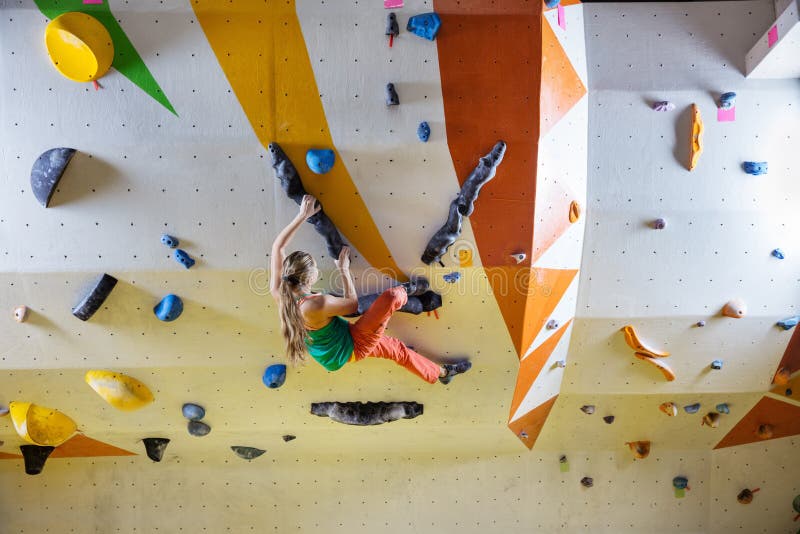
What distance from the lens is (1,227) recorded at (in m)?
2.83

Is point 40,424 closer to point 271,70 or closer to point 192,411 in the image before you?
point 192,411

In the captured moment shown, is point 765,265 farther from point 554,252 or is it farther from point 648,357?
point 554,252

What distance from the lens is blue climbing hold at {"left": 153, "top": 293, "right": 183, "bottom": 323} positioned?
2.91 metres

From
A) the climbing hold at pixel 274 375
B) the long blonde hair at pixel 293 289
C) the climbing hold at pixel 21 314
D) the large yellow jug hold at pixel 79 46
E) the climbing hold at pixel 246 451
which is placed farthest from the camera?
the climbing hold at pixel 246 451

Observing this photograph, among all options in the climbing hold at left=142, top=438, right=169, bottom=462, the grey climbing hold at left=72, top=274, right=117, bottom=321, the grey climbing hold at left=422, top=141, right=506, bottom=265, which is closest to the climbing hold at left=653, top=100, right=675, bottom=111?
the grey climbing hold at left=422, top=141, right=506, bottom=265

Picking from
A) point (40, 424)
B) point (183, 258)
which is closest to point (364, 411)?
point (183, 258)

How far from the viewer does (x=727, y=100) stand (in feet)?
9.71

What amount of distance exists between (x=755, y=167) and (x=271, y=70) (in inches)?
103

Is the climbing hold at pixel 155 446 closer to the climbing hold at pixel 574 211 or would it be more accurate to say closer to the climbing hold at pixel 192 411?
the climbing hold at pixel 192 411

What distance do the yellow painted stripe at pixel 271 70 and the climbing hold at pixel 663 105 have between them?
66.7 inches

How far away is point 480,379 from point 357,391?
737 mm

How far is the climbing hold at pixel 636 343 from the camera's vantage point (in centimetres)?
321

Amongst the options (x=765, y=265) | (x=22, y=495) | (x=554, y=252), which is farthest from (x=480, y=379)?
(x=22, y=495)

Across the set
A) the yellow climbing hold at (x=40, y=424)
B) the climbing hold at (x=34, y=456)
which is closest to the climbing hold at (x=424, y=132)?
the yellow climbing hold at (x=40, y=424)
